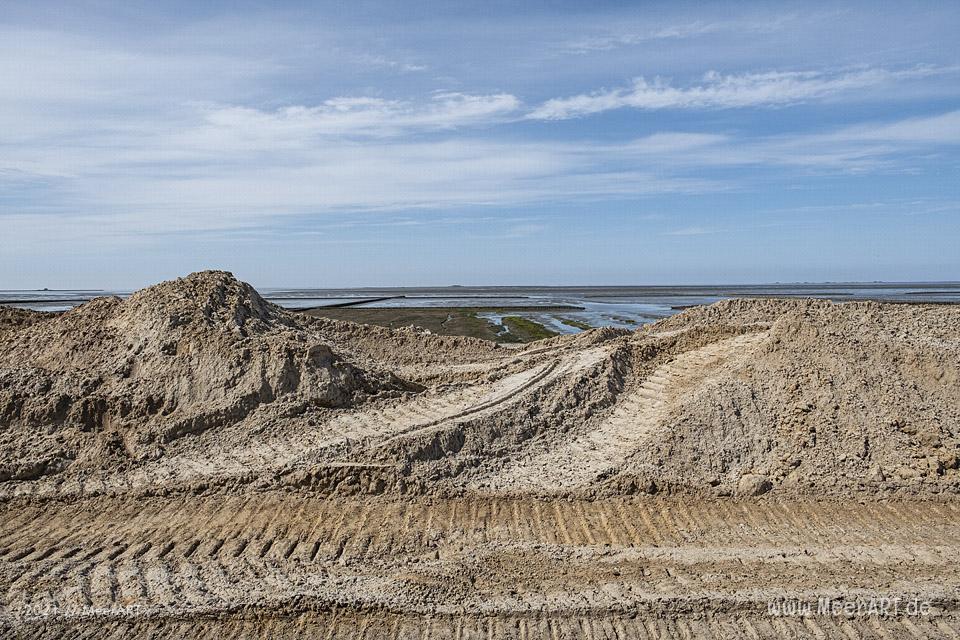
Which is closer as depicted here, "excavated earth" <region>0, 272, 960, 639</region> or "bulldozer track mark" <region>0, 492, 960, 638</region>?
"bulldozer track mark" <region>0, 492, 960, 638</region>

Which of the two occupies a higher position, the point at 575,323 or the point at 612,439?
the point at 575,323

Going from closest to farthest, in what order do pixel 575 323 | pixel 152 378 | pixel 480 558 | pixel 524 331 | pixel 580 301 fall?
pixel 480 558, pixel 152 378, pixel 524 331, pixel 575 323, pixel 580 301

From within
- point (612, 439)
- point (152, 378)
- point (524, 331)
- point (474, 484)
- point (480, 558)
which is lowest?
point (480, 558)

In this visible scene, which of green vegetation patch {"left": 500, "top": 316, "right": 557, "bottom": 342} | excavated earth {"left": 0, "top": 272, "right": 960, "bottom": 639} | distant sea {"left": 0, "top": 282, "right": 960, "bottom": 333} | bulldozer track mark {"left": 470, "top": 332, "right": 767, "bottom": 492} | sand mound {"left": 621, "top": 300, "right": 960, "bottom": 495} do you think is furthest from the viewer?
distant sea {"left": 0, "top": 282, "right": 960, "bottom": 333}

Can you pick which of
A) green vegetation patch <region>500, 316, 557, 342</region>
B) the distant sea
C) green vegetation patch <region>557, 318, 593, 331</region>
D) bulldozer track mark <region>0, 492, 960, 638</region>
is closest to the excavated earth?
bulldozer track mark <region>0, 492, 960, 638</region>

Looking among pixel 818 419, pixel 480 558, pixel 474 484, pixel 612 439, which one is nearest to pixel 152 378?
pixel 474 484

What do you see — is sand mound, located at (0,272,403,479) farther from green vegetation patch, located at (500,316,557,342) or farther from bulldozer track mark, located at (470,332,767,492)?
green vegetation patch, located at (500,316,557,342)

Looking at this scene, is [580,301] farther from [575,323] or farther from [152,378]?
[152,378]

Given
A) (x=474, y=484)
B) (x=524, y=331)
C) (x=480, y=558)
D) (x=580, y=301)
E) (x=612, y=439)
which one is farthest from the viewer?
(x=580, y=301)
